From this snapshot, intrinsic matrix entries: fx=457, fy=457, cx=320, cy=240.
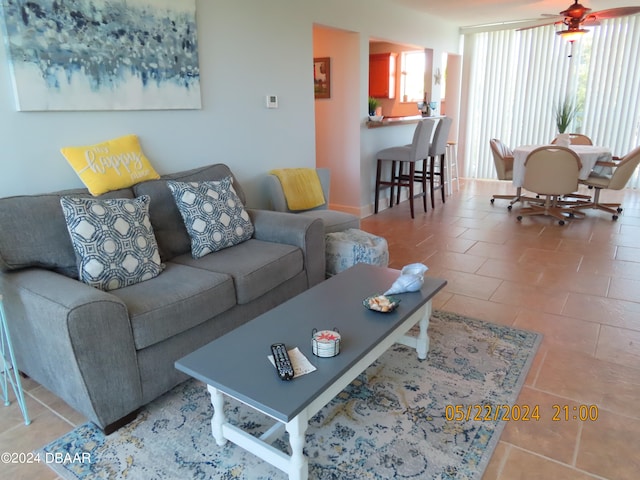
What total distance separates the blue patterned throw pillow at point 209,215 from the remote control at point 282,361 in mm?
1145

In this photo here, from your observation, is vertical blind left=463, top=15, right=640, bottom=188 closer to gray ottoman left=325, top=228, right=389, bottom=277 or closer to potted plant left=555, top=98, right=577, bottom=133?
potted plant left=555, top=98, right=577, bottom=133

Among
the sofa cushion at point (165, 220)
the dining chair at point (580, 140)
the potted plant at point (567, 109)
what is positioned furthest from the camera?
the potted plant at point (567, 109)

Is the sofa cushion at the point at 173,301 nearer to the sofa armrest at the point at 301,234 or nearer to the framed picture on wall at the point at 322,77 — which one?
the sofa armrest at the point at 301,234

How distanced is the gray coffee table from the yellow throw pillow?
1205 millimetres

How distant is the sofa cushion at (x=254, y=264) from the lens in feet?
7.61

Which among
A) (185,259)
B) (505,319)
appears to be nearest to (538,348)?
(505,319)

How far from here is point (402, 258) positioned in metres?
3.84

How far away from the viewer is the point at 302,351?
64.1 inches

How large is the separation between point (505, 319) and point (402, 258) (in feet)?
3.97

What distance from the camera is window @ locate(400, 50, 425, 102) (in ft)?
21.9

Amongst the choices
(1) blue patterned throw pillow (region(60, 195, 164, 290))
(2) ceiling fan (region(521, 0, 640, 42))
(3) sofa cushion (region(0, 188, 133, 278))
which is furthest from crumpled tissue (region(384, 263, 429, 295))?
(2) ceiling fan (region(521, 0, 640, 42))

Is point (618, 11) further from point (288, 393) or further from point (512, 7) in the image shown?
point (288, 393)

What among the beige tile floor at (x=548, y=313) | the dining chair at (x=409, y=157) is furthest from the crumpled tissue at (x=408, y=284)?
the dining chair at (x=409, y=157)

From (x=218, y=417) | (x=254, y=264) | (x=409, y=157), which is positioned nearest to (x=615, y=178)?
(x=409, y=157)
